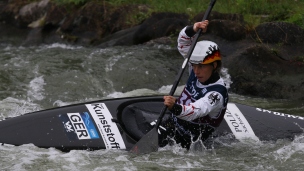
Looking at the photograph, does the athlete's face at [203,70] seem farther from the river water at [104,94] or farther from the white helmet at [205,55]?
the river water at [104,94]

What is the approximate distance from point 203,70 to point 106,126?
1100 mm

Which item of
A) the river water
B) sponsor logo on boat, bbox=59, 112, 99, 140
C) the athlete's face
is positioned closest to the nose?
the athlete's face

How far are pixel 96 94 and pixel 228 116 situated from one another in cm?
347

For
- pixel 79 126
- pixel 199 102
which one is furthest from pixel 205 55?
pixel 79 126

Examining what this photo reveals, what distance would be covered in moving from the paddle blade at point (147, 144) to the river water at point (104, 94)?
0.22 ft

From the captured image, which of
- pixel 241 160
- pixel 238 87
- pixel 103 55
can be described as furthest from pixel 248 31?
pixel 241 160

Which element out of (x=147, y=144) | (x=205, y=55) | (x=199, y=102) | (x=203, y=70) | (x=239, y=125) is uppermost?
(x=205, y=55)

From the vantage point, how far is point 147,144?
18.4 feet

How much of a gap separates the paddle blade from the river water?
0.22ft

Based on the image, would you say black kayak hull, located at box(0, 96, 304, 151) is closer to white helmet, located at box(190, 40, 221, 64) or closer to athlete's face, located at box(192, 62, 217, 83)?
athlete's face, located at box(192, 62, 217, 83)

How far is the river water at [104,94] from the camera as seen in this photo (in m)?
5.52

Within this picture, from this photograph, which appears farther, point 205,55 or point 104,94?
point 104,94

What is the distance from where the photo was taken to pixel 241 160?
18.9ft

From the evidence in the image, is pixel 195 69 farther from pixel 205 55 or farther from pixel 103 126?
pixel 103 126
